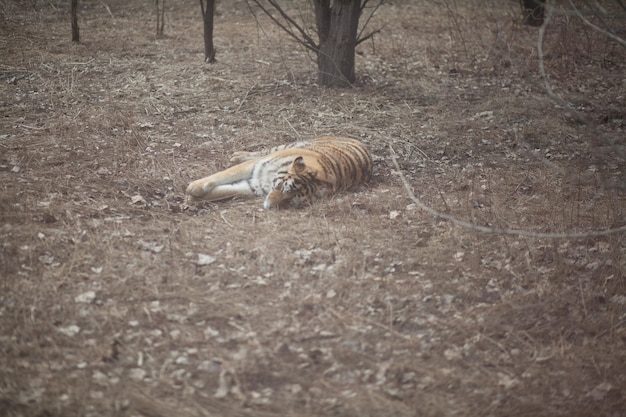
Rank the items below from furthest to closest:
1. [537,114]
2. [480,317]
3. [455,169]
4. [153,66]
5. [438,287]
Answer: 1. [153,66]
2. [537,114]
3. [455,169]
4. [438,287]
5. [480,317]

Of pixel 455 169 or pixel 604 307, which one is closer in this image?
pixel 604 307

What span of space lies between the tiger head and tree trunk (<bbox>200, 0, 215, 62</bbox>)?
14.7 feet

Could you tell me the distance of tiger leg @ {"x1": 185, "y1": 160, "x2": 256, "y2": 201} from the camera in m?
6.53

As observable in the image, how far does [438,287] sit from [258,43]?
756 cm

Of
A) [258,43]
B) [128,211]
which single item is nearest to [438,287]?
[128,211]

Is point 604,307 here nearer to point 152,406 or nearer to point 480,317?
point 480,317

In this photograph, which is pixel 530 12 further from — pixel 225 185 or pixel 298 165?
pixel 225 185

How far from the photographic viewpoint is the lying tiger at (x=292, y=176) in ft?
21.1

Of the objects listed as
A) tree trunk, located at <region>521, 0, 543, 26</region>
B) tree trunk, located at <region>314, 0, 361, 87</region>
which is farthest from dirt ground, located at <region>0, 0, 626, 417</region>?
tree trunk, located at <region>521, 0, 543, 26</region>

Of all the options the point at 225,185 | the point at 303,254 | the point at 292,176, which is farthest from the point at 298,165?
the point at 303,254

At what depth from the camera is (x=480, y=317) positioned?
4.89 metres

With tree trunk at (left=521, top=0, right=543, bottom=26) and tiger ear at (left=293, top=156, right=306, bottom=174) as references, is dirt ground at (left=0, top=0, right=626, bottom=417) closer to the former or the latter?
tiger ear at (left=293, top=156, right=306, bottom=174)

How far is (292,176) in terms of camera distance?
21.0 ft

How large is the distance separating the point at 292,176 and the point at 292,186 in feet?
0.34
